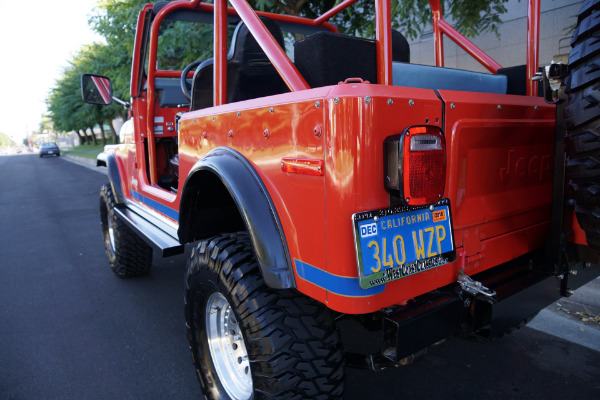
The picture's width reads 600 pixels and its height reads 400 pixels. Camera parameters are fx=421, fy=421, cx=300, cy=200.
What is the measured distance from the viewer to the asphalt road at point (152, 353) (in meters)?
2.48

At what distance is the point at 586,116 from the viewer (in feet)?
4.87

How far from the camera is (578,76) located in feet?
4.92

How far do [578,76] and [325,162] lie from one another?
96 centimetres

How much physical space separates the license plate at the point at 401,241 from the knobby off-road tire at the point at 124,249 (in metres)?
3.24

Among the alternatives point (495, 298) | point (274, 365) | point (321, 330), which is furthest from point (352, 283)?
point (495, 298)

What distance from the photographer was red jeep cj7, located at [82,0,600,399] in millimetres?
1396

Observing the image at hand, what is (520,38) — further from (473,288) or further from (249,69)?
(473,288)

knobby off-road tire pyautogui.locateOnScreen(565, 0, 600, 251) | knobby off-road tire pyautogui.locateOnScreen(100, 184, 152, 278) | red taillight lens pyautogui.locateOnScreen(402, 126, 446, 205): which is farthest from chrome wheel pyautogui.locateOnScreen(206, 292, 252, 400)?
knobby off-road tire pyautogui.locateOnScreen(100, 184, 152, 278)

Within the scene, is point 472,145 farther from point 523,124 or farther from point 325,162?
point 325,162

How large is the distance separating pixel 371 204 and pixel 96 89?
134 inches

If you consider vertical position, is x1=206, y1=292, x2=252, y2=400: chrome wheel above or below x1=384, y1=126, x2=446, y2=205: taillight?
below

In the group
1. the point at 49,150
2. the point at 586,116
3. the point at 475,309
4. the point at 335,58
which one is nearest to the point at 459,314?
the point at 475,309

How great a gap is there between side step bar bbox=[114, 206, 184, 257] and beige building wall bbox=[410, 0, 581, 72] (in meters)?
5.89

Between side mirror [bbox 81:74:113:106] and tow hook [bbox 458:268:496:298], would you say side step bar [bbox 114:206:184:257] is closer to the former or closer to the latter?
side mirror [bbox 81:74:113:106]
